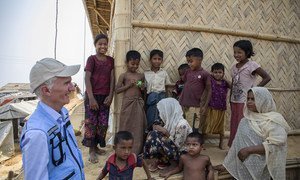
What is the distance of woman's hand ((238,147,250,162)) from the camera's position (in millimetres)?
3104

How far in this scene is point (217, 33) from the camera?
494 cm

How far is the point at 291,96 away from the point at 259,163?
9.87ft

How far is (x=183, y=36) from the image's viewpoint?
4785mm

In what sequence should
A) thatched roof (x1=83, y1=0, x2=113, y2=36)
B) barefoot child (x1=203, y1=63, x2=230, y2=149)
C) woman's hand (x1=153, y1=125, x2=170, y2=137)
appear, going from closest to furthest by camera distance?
woman's hand (x1=153, y1=125, x2=170, y2=137) < barefoot child (x1=203, y1=63, x2=230, y2=149) < thatched roof (x1=83, y1=0, x2=113, y2=36)

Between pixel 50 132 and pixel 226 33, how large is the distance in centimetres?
409

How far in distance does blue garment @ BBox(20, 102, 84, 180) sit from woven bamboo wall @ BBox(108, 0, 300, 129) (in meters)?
2.77

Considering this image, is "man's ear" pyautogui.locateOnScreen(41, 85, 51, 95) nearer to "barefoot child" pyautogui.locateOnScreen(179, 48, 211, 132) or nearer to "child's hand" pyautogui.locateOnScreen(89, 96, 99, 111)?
"child's hand" pyautogui.locateOnScreen(89, 96, 99, 111)

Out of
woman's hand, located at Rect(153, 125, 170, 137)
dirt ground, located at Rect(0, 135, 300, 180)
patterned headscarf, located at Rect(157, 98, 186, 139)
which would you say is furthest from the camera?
patterned headscarf, located at Rect(157, 98, 186, 139)

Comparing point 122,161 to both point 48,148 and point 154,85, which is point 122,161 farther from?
point 48,148

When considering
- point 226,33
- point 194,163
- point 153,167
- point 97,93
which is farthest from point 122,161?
point 226,33

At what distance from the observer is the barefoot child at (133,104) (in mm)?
4094

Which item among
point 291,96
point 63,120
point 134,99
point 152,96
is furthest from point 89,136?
point 291,96

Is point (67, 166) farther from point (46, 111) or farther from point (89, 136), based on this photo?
point (89, 136)

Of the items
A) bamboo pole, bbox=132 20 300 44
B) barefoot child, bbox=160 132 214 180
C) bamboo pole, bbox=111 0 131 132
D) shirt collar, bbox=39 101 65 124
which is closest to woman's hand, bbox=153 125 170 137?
barefoot child, bbox=160 132 214 180
